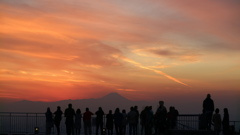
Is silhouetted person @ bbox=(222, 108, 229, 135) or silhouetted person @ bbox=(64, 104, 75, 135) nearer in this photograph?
silhouetted person @ bbox=(222, 108, 229, 135)

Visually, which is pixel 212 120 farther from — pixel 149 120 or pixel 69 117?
pixel 69 117

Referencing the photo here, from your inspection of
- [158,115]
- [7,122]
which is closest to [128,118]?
[158,115]

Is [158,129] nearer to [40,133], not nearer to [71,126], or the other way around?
[71,126]

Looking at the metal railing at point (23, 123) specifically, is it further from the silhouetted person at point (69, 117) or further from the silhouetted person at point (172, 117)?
the silhouetted person at point (172, 117)

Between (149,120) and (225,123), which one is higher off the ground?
(149,120)

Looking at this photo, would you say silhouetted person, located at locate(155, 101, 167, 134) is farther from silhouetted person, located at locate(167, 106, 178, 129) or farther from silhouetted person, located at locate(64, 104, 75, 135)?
silhouetted person, located at locate(64, 104, 75, 135)

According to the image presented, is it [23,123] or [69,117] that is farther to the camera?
[23,123]

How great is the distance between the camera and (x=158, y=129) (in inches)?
1053

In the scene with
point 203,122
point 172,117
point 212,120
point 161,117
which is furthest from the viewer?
point 172,117

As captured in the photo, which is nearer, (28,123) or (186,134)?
(186,134)

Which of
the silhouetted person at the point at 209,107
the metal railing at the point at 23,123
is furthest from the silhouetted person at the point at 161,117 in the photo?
the metal railing at the point at 23,123

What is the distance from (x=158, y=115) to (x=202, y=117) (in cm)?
382

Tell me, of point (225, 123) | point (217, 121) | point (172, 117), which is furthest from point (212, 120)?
point (172, 117)

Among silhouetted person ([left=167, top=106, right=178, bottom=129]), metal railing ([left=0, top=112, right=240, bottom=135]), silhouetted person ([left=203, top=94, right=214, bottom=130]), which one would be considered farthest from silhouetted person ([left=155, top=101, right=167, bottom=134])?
metal railing ([left=0, top=112, right=240, bottom=135])
